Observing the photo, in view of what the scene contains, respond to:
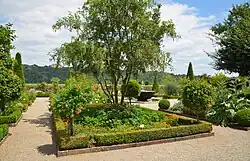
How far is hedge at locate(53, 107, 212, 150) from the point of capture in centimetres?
661

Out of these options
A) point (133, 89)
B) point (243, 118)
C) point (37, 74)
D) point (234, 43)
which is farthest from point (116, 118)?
point (37, 74)

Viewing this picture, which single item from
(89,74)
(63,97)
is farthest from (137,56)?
(63,97)

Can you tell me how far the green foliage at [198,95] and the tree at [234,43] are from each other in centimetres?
1564

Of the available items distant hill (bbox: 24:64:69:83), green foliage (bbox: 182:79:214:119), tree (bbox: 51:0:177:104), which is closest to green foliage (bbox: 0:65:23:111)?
tree (bbox: 51:0:177:104)

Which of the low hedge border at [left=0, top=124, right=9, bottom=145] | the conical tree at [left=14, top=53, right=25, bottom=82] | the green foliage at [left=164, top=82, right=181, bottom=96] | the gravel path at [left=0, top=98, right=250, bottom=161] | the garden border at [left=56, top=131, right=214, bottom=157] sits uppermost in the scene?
the conical tree at [left=14, top=53, right=25, bottom=82]

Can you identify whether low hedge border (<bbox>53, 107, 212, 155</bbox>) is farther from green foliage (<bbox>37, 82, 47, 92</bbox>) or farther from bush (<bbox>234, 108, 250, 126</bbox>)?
green foliage (<bbox>37, 82, 47, 92</bbox>)

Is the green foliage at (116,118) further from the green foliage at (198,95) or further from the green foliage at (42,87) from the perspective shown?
the green foliage at (42,87)

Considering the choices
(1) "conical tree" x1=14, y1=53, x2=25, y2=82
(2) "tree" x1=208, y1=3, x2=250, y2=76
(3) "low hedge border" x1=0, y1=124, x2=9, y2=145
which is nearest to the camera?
(3) "low hedge border" x1=0, y1=124, x2=9, y2=145

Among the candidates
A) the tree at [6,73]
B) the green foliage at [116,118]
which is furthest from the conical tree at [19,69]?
the green foliage at [116,118]

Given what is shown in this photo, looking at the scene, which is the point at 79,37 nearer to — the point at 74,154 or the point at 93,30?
the point at 93,30

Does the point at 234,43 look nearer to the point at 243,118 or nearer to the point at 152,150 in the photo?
the point at 243,118

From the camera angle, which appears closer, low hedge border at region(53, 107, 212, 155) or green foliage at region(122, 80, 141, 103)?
low hedge border at region(53, 107, 212, 155)

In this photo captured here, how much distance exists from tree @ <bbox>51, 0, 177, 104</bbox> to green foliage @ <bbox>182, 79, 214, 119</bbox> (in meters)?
1.70

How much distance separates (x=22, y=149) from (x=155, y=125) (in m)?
4.38
